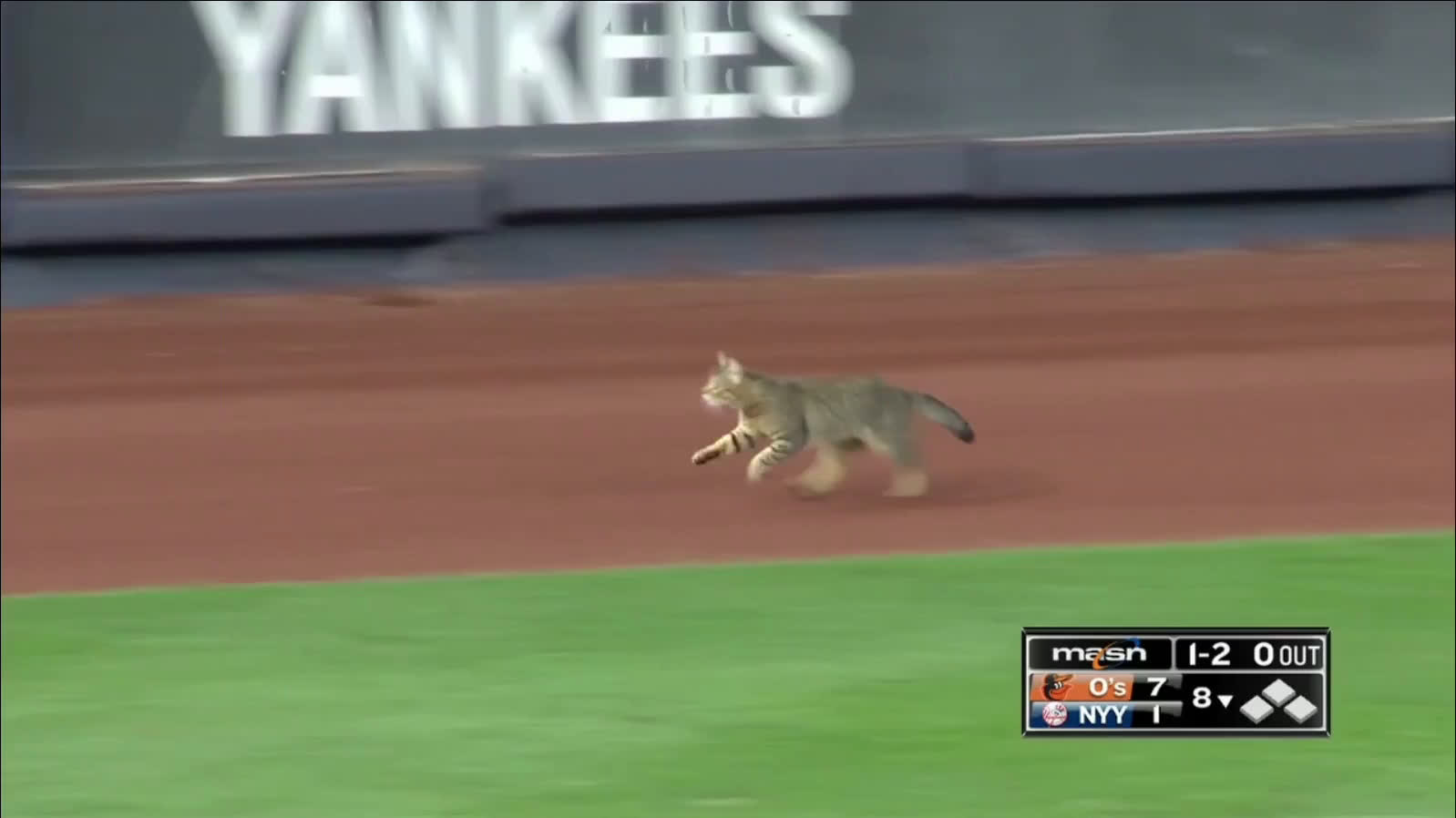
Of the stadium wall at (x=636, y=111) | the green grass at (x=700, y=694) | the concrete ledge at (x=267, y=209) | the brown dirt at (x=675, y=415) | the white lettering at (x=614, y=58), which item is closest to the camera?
the green grass at (x=700, y=694)

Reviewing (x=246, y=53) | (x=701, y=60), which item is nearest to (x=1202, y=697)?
(x=701, y=60)

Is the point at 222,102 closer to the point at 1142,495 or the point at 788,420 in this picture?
the point at 1142,495

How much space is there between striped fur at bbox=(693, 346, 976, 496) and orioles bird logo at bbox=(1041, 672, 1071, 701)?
499 mm

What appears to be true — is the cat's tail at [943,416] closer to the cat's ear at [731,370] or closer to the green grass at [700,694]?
the green grass at [700,694]

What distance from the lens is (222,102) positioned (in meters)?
13.9

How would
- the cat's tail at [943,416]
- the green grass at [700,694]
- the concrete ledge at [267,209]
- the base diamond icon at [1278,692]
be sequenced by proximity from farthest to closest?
the concrete ledge at [267,209]
the green grass at [700,694]
the cat's tail at [943,416]
the base diamond icon at [1278,692]

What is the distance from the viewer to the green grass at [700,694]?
5527 mm

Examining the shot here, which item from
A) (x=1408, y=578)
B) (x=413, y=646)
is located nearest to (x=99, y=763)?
(x=413, y=646)

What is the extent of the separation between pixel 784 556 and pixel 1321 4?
7625mm

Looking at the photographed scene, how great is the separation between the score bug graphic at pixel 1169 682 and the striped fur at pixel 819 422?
1.66 feet

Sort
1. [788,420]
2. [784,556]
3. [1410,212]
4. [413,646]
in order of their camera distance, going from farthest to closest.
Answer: [1410,212]
[784,556]
[413,646]
[788,420]

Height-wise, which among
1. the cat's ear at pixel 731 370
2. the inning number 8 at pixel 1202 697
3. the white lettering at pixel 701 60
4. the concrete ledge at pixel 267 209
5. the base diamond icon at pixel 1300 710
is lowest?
the inning number 8 at pixel 1202 697

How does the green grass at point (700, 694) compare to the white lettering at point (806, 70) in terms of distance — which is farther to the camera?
the white lettering at point (806, 70)

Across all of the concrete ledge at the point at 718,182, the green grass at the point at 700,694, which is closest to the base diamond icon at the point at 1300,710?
the green grass at the point at 700,694
